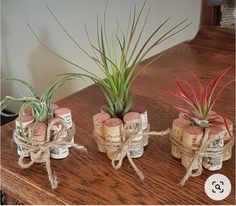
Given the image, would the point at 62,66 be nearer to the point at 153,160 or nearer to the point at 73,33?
the point at 73,33

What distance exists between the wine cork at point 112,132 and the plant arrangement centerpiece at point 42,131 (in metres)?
0.05

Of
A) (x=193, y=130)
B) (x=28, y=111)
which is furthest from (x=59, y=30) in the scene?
(x=193, y=130)

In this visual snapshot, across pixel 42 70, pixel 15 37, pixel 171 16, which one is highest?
pixel 171 16

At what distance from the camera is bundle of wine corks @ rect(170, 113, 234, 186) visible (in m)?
0.60

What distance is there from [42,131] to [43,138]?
0.04 ft

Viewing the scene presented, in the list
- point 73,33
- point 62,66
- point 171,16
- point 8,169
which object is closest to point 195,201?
point 8,169

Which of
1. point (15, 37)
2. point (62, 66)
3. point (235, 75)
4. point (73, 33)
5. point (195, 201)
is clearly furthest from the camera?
point (15, 37)

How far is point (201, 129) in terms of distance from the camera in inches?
24.0

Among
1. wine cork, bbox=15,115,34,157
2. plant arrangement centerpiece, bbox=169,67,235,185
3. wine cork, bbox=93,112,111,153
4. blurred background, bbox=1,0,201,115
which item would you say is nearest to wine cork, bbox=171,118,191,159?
plant arrangement centerpiece, bbox=169,67,235,185

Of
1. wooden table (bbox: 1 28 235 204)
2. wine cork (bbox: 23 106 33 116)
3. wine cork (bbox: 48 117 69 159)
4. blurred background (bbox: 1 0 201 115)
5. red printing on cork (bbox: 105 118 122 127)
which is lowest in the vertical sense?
blurred background (bbox: 1 0 201 115)

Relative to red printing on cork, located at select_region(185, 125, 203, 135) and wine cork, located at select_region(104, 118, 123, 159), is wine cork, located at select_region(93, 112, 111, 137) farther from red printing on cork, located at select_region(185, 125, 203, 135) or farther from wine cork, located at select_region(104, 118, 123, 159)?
red printing on cork, located at select_region(185, 125, 203, 135)

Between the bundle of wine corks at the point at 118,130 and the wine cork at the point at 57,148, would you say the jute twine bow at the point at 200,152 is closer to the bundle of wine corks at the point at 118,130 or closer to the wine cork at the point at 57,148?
the bundle of wine corks at the point at 118,130

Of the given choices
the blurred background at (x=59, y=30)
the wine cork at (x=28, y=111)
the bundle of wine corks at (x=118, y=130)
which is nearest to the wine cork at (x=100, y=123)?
the bundle of wine corks at (x=118, y=130)

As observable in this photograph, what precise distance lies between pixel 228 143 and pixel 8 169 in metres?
0.33
